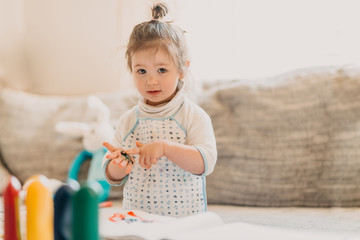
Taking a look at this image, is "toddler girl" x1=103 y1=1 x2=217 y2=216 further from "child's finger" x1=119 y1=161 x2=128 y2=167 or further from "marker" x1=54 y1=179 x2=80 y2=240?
"marker" x1=54 y1=179 x2=80 y2=240

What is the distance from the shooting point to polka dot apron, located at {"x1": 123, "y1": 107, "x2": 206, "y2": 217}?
114cm

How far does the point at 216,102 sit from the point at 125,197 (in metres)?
0.61

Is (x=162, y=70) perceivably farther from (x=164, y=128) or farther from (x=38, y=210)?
(x=38, y=210)

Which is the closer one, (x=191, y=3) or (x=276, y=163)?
(x=276, y=163)

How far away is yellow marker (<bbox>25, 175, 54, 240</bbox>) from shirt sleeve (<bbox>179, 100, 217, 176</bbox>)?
20.2 inches

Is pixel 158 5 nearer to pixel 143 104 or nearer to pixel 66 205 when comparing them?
pixel 143 104

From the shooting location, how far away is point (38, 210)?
629 millimetres

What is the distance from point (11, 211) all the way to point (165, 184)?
21.7 inches

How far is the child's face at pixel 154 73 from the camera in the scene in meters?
1.12

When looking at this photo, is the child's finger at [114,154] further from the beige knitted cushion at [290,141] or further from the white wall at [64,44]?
the white wall at [64,44]

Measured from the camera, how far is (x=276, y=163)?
155 centimetres

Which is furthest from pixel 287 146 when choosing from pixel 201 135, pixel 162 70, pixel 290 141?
pixel 162 70

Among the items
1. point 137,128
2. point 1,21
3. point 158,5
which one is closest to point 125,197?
point 137,128

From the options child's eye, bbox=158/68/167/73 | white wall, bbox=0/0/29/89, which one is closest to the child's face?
child's eye, bbox=158/68/167/73
